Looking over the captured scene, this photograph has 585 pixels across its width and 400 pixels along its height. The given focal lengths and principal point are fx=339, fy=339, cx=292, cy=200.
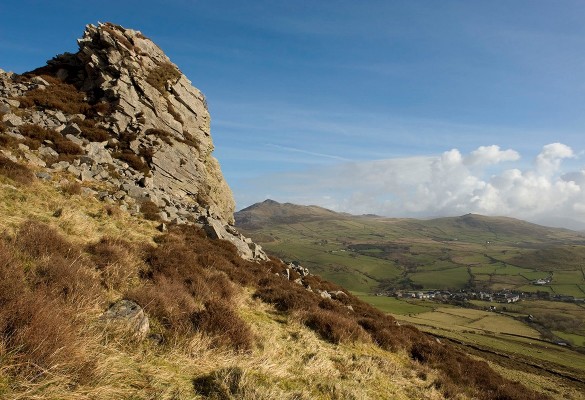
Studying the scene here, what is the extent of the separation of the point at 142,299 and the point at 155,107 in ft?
95.9

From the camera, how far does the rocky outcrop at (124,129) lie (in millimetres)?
22016

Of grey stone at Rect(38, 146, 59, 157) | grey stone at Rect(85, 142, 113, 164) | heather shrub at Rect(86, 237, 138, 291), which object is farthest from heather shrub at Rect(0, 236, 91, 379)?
grey stone at Rect(85, 142, 113, 164)

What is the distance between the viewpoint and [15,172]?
53.9ft

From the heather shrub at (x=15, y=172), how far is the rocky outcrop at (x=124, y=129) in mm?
1228

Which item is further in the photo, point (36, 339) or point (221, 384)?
point (221, 384)

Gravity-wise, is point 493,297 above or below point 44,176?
below

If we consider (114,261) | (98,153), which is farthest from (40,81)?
(114,261)

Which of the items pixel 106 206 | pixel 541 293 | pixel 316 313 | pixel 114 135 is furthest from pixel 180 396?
pixel 541 293

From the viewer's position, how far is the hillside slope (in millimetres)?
6133

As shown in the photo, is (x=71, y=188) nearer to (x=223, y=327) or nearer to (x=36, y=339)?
(x=223, y=327)

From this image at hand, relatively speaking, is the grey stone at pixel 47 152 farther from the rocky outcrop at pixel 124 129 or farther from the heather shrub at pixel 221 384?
the heather shrub at pixel 221 384

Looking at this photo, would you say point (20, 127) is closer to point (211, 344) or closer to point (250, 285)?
point (250, 285)

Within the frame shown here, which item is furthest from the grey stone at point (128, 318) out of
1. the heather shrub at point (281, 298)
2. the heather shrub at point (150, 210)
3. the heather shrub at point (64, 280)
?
the heather shrub at point (150, 210)

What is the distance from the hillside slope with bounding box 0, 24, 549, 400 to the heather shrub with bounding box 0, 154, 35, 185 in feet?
0.28
